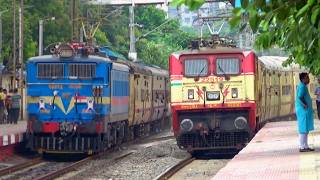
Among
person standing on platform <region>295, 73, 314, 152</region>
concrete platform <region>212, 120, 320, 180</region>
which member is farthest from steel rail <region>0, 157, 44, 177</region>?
person standing on platform <region>295, 73, 314, 152</region>

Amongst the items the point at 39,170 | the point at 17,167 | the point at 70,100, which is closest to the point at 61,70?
the point at 70,100

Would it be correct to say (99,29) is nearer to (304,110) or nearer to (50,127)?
(50,127)

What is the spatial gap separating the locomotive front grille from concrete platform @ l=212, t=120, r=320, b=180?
3.24 feet

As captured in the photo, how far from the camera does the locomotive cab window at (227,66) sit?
60.8ft

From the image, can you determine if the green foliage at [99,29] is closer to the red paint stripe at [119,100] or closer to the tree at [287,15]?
the red paint stripe at [119,100]

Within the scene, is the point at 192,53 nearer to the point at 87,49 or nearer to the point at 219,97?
the point at 219,97

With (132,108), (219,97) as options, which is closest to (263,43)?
(219,97)

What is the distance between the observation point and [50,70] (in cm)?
2047

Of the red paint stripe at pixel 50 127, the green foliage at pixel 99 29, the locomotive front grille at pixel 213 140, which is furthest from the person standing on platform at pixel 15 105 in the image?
the locomotive front grille at pixel 213 140

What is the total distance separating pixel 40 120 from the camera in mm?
20047

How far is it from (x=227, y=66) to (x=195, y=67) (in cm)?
83

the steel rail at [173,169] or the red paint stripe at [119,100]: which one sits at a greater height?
the red paint stripe at [119,100]

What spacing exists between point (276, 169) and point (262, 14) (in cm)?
746

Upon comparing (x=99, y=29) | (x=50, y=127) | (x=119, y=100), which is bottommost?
(x=50, y=127)
